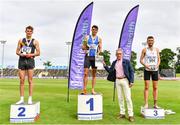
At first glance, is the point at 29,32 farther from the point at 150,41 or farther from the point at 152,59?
the point at 152,59

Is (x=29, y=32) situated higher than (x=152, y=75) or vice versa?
(x=29, y=32)

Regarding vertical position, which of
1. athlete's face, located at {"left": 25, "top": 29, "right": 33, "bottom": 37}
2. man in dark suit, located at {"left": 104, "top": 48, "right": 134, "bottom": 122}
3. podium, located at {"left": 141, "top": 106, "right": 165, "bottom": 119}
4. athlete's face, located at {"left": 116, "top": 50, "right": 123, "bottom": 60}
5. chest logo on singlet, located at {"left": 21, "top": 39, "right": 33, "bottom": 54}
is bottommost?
podium, located at {"left": 141, "top": 106, "right": 165, "bottom": 119}

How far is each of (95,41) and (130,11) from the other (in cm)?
413

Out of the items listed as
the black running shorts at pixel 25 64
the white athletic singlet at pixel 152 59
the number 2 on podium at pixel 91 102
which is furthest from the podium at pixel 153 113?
the black running shorts at pixel 25 64

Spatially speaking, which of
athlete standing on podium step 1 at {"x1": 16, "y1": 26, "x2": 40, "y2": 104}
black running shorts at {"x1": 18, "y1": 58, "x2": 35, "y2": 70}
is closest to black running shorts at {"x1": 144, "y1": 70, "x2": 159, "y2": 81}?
athlete standing on podium step 1 at {"x1": 16, "y1": 26, "x2": 40, "y2": 104}

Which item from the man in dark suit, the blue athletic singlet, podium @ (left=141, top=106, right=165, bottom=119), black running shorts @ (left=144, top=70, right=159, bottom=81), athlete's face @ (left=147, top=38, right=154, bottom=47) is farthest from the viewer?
the blue athletic singlet

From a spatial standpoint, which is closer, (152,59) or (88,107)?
(88,107)

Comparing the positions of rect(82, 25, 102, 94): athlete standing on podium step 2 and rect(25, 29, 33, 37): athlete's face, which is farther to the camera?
rect(82, 25, 102, 94): athlete standing on podium step 2

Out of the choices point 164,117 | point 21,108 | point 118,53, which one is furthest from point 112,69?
point 21,108

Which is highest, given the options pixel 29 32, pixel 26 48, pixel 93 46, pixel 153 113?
pixel 29 32

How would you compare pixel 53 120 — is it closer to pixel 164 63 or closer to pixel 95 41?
pixel 95 41

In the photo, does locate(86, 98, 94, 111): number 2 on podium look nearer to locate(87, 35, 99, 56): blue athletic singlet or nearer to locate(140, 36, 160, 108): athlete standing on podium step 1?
locate(87, 35, 99, 56): blue athletic singlet

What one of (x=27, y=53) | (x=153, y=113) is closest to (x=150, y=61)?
(x=153, y=113)

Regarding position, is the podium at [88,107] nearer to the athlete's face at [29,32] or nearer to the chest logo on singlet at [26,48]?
the chest logo on singlet at [26,48]
